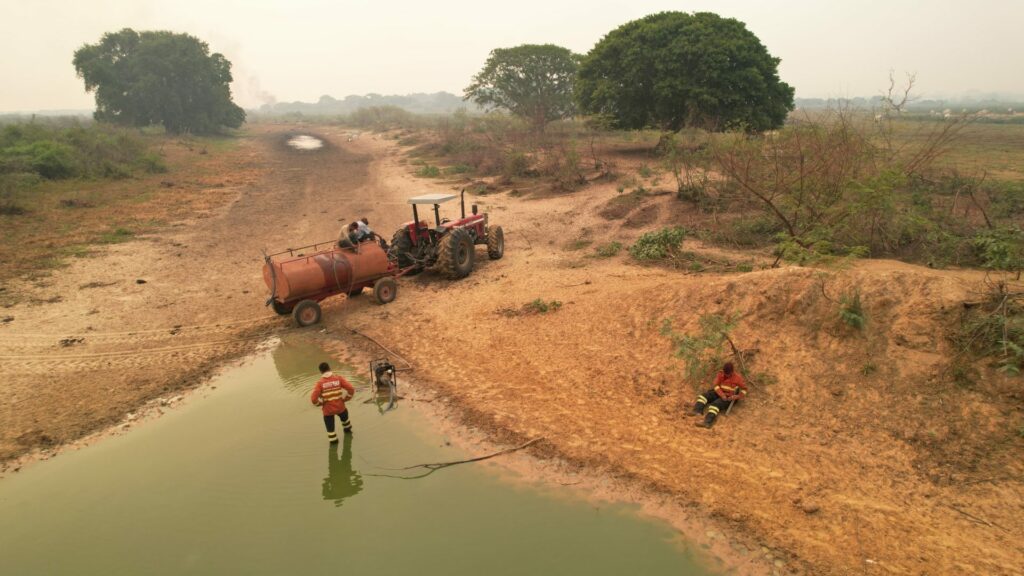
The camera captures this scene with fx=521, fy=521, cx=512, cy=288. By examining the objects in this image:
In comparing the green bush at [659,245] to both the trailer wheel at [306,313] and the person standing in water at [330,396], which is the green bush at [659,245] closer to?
the trailer wheel at [306,313]

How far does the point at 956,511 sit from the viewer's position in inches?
203

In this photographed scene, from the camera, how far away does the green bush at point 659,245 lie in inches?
494

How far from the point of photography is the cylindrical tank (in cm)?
1004

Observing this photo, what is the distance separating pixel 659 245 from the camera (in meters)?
12.8

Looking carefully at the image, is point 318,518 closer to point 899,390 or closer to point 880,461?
point 880,461

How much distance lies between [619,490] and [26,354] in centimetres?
1035

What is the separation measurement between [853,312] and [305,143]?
48.6 metres

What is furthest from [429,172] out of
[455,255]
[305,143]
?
[305,143]

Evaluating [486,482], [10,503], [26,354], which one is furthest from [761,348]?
[26,354]

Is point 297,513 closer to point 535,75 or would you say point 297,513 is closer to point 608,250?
point 608,250

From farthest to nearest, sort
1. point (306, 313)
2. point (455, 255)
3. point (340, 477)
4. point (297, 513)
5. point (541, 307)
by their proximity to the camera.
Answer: point (455, 255) → point (306, 313) → point (541, 307) → point (340, 477) → point (297, 513)

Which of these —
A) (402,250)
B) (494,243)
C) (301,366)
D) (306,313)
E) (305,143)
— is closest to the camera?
(301,366)

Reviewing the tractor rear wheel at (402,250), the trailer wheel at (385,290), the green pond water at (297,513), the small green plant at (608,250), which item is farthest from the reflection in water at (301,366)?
the small green plant at (608,250)

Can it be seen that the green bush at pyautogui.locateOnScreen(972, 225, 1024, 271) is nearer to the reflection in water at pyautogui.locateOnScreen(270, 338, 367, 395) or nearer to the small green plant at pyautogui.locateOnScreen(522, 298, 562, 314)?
the small green plant at pyautogui.locateOnScreen(522, 298, 562, 314)
